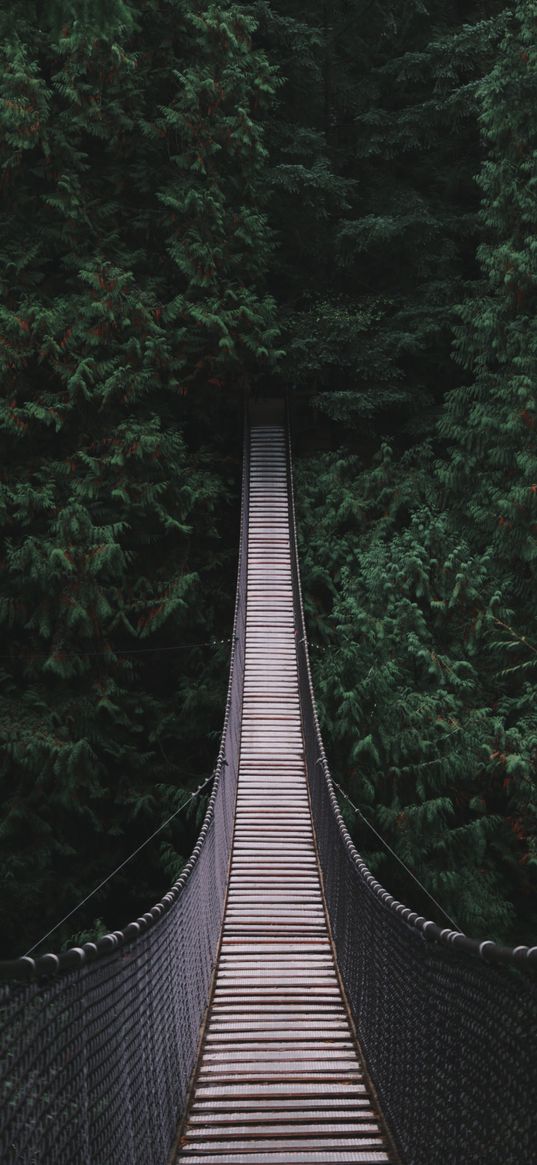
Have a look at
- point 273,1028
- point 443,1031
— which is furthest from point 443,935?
point 273,1028

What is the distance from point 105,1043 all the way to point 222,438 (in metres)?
12.2

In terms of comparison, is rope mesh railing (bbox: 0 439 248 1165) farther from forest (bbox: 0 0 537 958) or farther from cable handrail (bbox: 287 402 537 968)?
forest (bbox: 0 0 537 958)

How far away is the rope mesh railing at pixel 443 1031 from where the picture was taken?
2.31m

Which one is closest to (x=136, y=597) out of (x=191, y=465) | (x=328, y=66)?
(x=191, y=465)

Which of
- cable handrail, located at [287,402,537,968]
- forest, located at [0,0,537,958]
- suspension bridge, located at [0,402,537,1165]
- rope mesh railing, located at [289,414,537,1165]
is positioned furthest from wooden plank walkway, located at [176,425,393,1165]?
forest, located at [0,0,537,958]

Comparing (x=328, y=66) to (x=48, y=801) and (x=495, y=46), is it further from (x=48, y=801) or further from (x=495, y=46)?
(x=48, y=801)

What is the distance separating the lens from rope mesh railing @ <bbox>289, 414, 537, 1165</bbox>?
2.31m

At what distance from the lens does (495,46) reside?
13094 mm

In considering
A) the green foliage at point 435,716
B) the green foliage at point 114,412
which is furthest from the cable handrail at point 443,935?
the green foliage at point 114,412

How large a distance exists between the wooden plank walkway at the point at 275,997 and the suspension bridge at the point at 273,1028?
0.04ft

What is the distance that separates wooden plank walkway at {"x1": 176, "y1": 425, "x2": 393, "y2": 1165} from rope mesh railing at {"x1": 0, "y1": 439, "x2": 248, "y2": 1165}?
19 cm

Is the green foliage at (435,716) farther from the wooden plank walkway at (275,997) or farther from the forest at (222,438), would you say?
the wooden plank walkway at (275,997)

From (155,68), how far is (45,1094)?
13.1 meters

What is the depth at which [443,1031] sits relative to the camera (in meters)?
3.01
